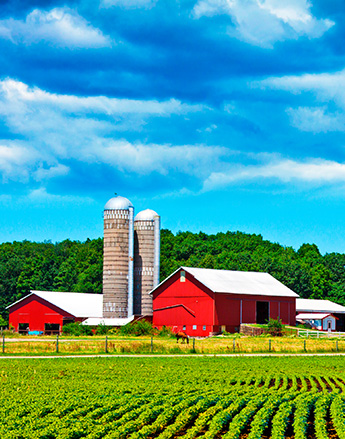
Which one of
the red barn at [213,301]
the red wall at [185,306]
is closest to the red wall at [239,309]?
the red barn at [213,301]

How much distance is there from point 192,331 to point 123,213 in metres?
16.9

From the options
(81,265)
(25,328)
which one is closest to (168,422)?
(25,328)

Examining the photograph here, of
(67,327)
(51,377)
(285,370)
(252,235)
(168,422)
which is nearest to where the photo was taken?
(168,422)

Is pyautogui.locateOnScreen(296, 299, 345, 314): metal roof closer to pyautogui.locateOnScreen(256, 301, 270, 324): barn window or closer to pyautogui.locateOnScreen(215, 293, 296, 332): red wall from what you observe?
pyautogui.locateOnScreen(256, 301, 270, 324): barn window

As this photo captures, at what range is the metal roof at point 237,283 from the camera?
6975cm

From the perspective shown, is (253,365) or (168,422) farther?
(253,365)

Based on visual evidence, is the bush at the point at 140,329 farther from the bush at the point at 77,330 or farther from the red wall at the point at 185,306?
the red wall at the point at 185,306

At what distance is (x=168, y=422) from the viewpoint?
1614cm

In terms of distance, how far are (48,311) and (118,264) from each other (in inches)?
406

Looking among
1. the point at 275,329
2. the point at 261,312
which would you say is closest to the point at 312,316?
the point at 261,312

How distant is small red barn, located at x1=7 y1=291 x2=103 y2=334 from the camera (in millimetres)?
74000

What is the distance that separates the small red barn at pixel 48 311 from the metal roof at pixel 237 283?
9.62 m

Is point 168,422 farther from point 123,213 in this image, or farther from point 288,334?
point 123,213

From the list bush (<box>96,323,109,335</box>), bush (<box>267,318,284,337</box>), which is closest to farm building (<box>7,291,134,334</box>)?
bush (<box>96,323,109,335</box>)
